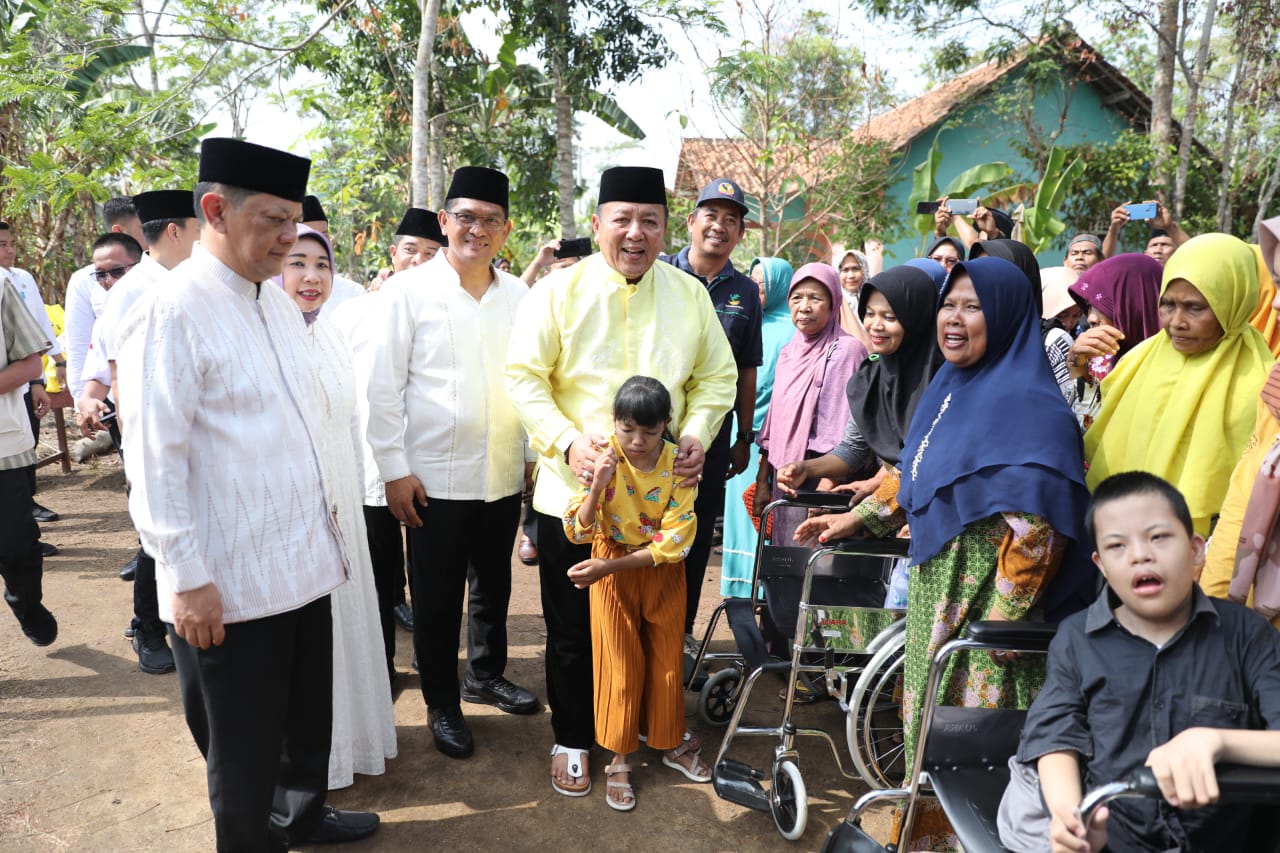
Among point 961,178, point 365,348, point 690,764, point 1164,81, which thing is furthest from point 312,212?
point 1164,81

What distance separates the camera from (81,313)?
5.31 m

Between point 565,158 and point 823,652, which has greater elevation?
point 565,158

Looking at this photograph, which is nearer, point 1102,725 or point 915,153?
point 1102,725

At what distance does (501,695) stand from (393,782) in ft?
2.07

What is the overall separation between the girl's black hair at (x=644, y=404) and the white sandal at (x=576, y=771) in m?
1.26

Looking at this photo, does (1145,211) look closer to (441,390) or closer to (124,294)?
(441,390)

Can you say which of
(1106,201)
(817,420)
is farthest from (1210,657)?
(1106,201)

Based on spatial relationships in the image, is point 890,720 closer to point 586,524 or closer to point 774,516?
point 774,516

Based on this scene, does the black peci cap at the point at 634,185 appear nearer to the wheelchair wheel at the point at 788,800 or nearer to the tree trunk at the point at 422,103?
the wheelchair wheel at the point at 788,800

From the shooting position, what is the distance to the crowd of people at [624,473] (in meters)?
1.92

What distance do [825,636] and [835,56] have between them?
10831 millimetres

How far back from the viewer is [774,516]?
3.99m

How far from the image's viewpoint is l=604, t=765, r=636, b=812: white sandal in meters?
2.92

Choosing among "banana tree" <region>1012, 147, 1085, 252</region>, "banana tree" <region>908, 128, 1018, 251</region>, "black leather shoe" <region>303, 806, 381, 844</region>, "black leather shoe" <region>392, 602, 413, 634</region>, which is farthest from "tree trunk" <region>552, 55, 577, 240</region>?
"black leather shoe" <region>303, 806, 381, 844</region>
